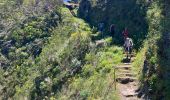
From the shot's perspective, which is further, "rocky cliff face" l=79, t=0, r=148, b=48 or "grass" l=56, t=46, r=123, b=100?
"rocky cliff face" l=79, t=0, r=148, b=48

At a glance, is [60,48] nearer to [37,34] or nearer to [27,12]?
[37,34]

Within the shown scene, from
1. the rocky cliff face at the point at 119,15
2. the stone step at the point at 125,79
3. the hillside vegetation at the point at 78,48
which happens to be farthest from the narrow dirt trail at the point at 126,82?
the rocky cliff face at the point at 119,15

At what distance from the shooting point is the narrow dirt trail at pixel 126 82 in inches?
1016

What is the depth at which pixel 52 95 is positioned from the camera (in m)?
35.6

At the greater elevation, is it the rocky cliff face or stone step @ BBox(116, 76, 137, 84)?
the rocky cliff face

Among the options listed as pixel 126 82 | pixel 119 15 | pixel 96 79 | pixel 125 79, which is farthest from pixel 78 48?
pixel 126 82

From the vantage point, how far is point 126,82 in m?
27.7

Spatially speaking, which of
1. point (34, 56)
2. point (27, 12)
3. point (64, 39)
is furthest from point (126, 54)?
point (27, 12)

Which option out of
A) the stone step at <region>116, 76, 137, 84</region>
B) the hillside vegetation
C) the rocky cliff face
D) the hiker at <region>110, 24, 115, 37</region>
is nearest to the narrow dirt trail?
the stone step at <region>116, 76, 137, 84</region>

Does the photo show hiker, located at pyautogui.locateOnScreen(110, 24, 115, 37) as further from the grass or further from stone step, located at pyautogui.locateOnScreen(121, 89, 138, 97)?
stone step, located at pyautogui.locateOnScreen(121, 89, 138, 97)

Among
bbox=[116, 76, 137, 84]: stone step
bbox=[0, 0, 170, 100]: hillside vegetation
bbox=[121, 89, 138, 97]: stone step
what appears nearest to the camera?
bbox=[121, 89, 138, 97]: stone step

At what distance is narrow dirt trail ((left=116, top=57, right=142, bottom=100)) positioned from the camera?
25798 millimetres

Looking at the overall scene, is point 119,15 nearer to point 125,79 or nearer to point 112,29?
point 112,29

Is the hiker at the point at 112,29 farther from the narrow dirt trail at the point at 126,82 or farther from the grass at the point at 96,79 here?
the narrow dirt trail at the point at 126,82
